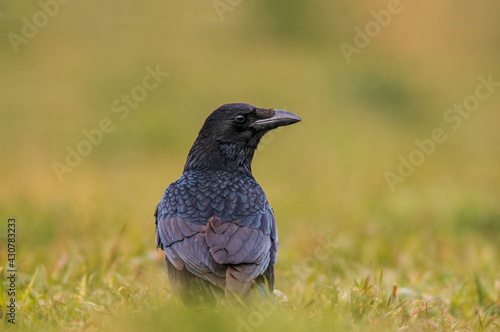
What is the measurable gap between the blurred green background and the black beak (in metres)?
1.06

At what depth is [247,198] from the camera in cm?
424

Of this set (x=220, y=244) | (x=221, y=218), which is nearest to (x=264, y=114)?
(x=221, y=218)

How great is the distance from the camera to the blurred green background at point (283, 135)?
601 cm

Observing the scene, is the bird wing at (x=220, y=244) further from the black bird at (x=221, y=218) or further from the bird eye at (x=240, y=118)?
the bird eye at (x=240, y=118)

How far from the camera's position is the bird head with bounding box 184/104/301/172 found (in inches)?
180

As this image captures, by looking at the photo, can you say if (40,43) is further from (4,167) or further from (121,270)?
(121,270)

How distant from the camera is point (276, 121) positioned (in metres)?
4.52

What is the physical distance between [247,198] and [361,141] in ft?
22.4

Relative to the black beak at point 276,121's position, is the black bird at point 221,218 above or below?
below

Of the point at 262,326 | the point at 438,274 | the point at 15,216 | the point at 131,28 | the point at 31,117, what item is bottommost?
the point at 438,274

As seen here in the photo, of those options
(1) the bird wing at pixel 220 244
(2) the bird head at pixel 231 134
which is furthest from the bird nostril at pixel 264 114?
(1) the bird wing at pixel 220 244

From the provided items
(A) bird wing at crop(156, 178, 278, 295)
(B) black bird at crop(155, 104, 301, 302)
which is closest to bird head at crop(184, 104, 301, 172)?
(B) black bird at crop(155, 104, 301, 302)

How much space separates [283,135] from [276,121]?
22.0 feet

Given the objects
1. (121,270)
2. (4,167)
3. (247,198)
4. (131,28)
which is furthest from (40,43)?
(247,198)
